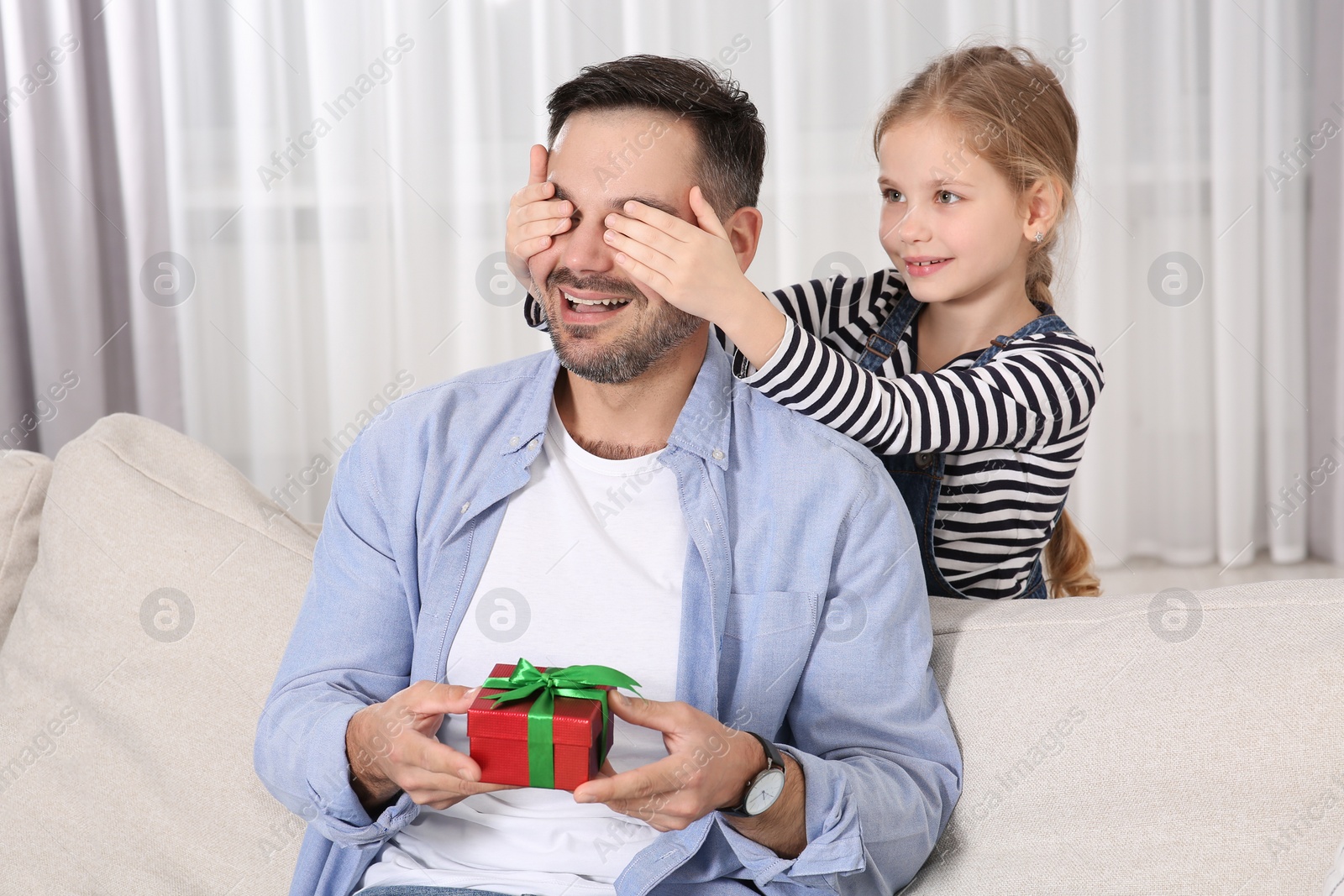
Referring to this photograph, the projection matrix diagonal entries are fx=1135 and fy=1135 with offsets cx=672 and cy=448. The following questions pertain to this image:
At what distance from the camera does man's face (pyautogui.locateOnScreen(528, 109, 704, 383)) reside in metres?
1.23

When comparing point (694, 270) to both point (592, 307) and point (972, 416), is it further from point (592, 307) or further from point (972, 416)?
point (972, 416)

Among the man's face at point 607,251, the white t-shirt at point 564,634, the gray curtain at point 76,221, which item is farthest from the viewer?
the gray curtain at point 76,221

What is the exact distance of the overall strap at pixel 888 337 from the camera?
1722 millimetres

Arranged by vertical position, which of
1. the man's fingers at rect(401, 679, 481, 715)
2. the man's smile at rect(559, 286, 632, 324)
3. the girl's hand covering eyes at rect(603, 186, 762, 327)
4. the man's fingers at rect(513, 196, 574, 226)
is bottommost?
the man's fingers at rect(401, 679, 481, 715)

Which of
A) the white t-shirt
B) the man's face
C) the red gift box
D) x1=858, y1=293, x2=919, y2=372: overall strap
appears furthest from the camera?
x1=858, y1=293, x2=919, y2=372: overall strap

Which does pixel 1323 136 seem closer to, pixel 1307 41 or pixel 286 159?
pixel 1307 41

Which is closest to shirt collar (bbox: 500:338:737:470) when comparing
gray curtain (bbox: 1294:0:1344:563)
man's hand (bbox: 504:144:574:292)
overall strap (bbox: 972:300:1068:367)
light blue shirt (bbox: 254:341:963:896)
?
light blue shirt (bbox: 254:341:963:896)

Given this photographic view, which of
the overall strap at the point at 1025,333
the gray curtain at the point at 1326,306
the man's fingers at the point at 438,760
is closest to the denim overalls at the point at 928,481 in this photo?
the overall strap at the point at 1025,333

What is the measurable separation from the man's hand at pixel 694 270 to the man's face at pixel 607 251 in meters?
0.03

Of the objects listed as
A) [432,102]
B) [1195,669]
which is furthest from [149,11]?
[1195,669]

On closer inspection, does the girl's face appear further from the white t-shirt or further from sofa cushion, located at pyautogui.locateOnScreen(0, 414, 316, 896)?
sofa cushion, located at pyautogui.locateOnScreen(0, 414, 316, 896)

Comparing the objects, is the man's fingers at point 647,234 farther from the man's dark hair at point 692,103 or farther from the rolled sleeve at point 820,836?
the rolled sleeve at point 820,836

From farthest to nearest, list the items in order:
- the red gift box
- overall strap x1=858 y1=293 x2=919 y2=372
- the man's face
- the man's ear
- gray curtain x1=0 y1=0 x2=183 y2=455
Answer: gray curtain x1=0 y1=0 x2=183 y2=455 < overall strap x1=858 y1=293 x2=919 y2=372 < the man's ear < the man's face < the red gift box

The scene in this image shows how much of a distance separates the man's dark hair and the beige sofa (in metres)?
0.57
